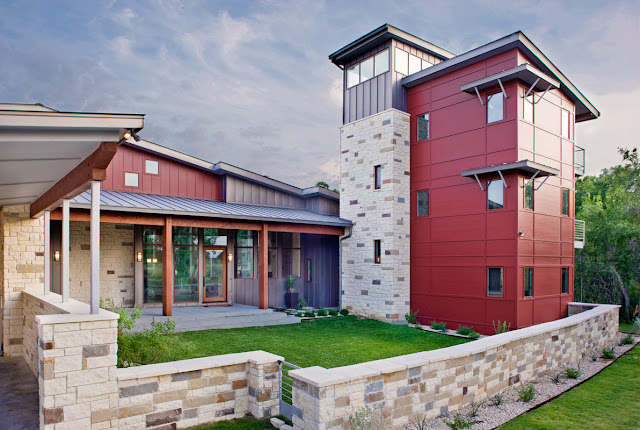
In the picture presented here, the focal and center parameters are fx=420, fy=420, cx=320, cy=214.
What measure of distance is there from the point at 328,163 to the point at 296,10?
10.1 m

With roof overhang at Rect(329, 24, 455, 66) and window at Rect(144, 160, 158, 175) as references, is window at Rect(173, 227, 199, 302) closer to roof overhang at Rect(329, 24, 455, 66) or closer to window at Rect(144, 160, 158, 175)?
window at Rect(144, 160, 158, 175)

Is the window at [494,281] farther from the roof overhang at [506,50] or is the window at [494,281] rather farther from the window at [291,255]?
the window at [291,255]

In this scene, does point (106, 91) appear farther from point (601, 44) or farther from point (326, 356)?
point (601, 44)

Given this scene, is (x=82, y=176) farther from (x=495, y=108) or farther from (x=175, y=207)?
(x=495, y=108)

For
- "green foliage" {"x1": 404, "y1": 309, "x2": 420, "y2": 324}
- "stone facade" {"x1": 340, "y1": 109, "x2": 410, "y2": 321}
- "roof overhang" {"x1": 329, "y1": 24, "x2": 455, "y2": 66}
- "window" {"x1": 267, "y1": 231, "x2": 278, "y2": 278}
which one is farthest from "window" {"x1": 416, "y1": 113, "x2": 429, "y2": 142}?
"window" {"x1": 267, "y1": 231, "x2": 278, "y2": 278}

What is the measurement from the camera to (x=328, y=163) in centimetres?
2445

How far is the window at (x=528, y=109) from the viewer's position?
11.3 meters

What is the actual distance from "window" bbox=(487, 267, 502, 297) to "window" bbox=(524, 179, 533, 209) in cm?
188

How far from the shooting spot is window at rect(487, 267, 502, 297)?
11259 millimetres

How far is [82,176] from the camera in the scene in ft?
16.6

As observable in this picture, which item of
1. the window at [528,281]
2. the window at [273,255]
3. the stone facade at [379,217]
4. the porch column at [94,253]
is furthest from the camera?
the window at [273,255]

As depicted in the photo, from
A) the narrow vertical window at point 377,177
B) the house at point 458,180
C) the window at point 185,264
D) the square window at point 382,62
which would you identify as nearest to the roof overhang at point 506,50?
the house at point 458,180

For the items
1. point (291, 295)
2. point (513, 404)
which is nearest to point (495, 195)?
point (513, 404)

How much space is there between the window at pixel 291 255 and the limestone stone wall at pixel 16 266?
8.47 m
